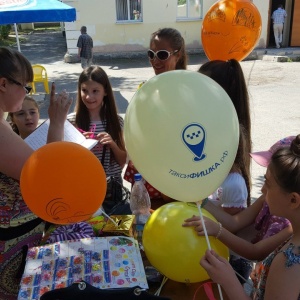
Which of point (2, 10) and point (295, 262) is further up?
point (2, 10)

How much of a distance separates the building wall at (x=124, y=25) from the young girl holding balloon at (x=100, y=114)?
11.4 meters

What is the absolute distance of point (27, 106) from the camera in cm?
258

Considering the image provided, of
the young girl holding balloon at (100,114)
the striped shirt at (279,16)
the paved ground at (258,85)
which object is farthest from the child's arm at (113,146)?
the striped shirt at (279,16)

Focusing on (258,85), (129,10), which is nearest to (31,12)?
(258,85)

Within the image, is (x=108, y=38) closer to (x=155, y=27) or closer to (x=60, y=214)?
(x=155, y=27)

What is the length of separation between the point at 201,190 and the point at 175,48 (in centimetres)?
169

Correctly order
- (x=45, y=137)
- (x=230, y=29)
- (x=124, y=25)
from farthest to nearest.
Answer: (x=124, y=25), (x=230, y=29), (x=45, y=137)

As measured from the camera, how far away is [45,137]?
196 cm

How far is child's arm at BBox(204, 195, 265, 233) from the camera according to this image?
1.72m

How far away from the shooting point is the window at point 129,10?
13547mm

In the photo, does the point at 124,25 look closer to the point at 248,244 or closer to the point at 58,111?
the point at 58,111

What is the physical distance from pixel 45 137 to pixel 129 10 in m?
12.7

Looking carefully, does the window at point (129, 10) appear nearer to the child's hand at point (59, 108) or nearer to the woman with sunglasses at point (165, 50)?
the woman with sunglasses at point (165, 50)

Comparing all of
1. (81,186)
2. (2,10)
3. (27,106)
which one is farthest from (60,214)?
(2,10)
